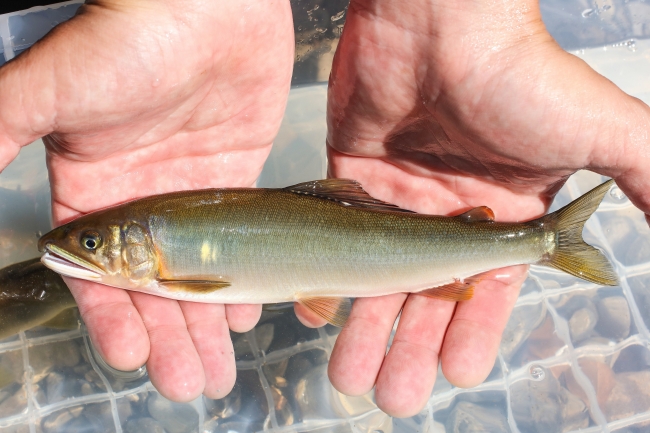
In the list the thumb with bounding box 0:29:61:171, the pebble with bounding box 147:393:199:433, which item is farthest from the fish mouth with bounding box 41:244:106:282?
the pebble with bounding box 147:393:199:433

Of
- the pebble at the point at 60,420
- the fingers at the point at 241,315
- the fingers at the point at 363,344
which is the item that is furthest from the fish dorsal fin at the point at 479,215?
the pebble at the point at 60,420

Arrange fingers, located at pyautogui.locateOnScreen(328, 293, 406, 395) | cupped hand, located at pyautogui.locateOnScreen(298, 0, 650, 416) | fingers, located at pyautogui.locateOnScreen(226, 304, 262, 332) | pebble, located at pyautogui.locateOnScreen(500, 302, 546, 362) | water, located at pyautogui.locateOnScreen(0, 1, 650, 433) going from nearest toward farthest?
cupped hand, located at pyautogui.locateOnScreen(298, 0, 650, 416), fingers, located at pyautogui.locateOnScreen(328, 293, 406, 395), fingers, located at pyautogui.locateOnScreen(226, 304, 262, 332), water, located at pyautogui.locateOnScreen(0, 1, 650, 433), pebble, located at pyautogui.locateOnScreen(500, 302, 546, 362)

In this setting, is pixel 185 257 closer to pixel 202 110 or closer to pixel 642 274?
Result: pixel 202 110

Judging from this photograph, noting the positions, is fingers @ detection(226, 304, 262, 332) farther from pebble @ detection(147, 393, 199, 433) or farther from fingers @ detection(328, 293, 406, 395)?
pebble @ detection(147, 393, 199, 433)

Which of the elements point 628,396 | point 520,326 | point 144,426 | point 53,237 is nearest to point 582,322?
point 520,326

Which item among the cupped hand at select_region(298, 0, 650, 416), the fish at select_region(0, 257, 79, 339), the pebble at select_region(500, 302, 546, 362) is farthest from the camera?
the pebble at select_region(500, 302, 546, 362)

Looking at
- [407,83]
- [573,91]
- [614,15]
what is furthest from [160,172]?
[614,15]

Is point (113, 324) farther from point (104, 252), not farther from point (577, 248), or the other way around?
point (577, 248)
